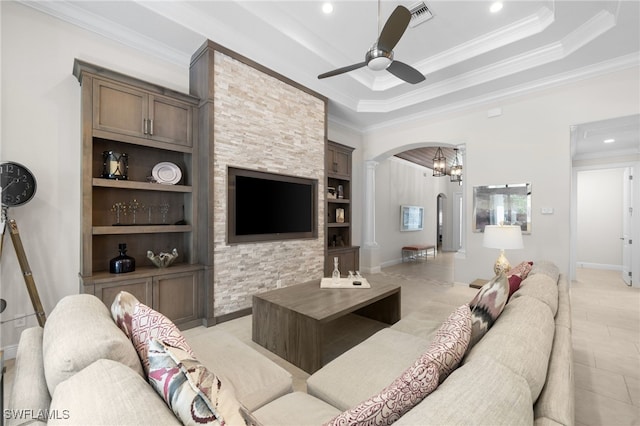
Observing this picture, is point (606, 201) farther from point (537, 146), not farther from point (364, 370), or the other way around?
point (364, 370)

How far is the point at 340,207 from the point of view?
19.1ft

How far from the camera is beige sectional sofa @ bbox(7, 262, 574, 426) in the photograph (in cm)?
66

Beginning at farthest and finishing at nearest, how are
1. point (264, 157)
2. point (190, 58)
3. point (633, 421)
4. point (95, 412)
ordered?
point (264, 157) < point (190, 58) < point (633, 421) < point (95, 412)

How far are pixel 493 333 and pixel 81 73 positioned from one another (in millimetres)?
3723

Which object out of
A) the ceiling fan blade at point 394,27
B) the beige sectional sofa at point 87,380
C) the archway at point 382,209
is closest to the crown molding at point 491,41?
the archway at point 382,209

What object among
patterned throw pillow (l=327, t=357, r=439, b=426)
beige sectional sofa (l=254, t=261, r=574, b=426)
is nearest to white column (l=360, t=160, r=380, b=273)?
beige sectional sofa (l=254, t=261, r=574, b=426)

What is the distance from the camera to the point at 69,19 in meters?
2.73

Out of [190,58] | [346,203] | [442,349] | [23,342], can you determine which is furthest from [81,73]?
[346,203]

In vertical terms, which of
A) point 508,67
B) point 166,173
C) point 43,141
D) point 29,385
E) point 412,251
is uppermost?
point 508,67

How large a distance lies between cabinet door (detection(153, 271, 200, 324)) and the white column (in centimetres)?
391

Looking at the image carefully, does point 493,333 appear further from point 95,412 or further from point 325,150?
point 325,150

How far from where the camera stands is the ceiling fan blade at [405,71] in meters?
2.84

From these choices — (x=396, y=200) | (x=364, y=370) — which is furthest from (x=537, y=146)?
(x=364, y=370)

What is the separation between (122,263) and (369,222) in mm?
4636
